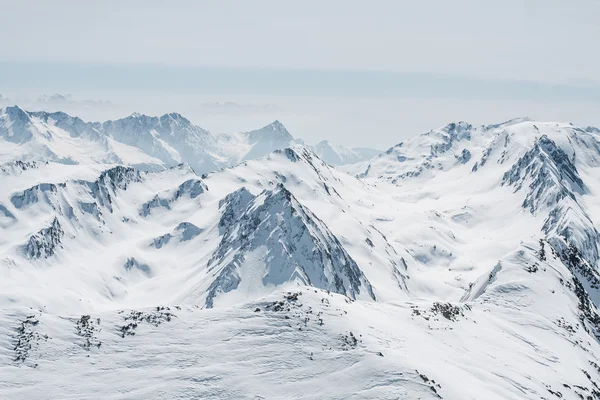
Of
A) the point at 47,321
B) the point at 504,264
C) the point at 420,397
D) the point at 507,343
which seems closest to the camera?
the point at 420,397

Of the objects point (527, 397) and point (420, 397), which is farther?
point (527, 397)

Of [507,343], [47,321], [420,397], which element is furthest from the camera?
[507,343]

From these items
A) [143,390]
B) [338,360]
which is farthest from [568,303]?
[143,390]

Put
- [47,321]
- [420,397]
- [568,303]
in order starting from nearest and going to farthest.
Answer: [420,397]
[47,321]
[568,303]

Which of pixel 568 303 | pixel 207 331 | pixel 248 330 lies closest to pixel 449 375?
pixel 248 330

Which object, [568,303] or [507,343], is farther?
[568,303]

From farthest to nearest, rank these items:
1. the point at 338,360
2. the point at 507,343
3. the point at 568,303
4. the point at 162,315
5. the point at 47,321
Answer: the point at 568,303 → the point at 507,343 → the point at 162,315 → the point at 47,321 → the point at 338,360

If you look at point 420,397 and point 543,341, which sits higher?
point 420,397

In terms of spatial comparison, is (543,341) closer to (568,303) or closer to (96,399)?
(568,303)

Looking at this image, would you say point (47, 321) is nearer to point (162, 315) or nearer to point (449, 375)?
point (162, 315)
